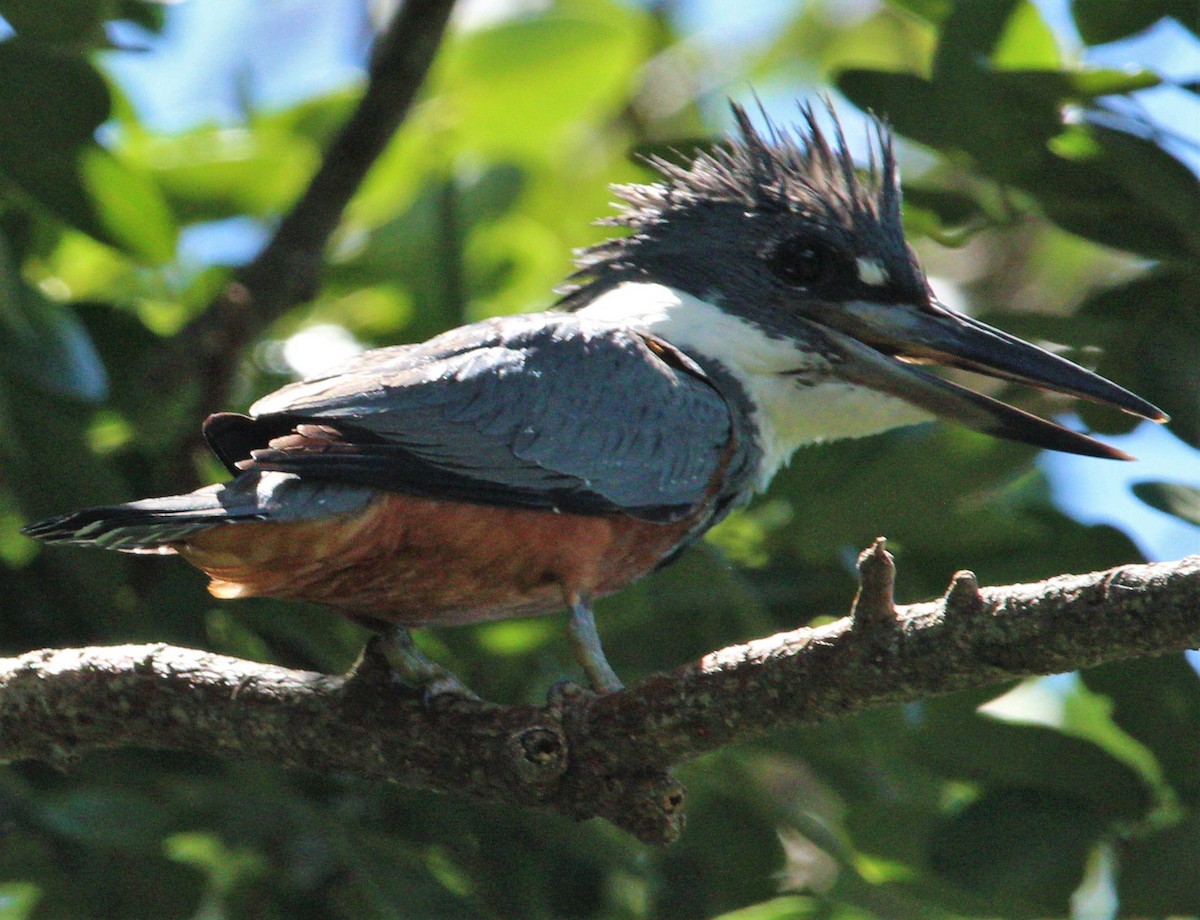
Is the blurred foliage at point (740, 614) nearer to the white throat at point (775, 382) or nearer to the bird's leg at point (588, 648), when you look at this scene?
the white throat at point (775, 382)

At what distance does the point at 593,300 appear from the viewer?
4.48m

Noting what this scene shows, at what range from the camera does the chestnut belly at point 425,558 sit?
321 cm

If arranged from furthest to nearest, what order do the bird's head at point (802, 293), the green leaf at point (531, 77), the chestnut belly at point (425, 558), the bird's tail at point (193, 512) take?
1. the green leaf at point (531, 77)
2. the bird's head at point (802, 293)
3. the chestnut belly at point (425, 558)
4. the bird's tail at point (193, 512)

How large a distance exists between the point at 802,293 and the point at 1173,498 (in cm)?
124

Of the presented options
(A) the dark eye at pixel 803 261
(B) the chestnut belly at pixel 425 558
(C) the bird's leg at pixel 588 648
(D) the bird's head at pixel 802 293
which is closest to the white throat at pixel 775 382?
(D) the bird's head at pixel 802 293

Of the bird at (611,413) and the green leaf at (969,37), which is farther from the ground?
the green leaf at (969,37)

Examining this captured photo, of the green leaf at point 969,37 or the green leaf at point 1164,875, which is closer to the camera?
the green leaf at point 1164,875

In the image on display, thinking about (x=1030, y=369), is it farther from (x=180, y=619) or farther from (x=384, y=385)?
(x=180, y=619)

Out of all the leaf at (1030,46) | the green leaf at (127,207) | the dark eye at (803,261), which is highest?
the leaf at (1030,46)

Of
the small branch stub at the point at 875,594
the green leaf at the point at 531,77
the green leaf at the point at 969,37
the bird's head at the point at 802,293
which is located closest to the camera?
the small branch stub at the point at 875,594

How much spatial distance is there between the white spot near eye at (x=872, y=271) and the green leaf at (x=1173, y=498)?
102 centimetres

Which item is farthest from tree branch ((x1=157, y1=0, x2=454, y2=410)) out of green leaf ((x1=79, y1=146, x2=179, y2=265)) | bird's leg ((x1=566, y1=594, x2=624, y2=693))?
bird's leg ((x1=566, y1=594, x2=624, y2=693))

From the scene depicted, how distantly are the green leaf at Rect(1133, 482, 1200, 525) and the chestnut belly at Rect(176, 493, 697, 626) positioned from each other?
1166 mm

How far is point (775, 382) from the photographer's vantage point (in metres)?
4.20
